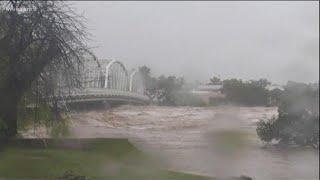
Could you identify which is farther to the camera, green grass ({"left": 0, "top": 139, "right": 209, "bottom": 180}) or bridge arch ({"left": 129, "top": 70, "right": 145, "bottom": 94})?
bridge arch ({"left": 129, "top": 70, "right": 145, "bottom": 94})

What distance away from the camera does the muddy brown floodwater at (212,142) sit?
10789 millimetres

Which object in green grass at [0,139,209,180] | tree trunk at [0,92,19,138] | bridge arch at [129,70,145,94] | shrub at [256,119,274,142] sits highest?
bridge arch at [129,70,145,94]

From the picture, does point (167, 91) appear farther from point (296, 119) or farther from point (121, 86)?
point (296, 119)

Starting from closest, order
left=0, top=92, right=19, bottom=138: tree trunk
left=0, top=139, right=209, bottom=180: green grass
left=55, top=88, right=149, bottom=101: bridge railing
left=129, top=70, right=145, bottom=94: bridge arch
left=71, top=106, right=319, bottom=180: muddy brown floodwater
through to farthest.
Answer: left=71, top=106, right=319, bottom=180: muddy brown floodwater
left=0, top=139, right=209, bottom=180: green grass
left=0, top=92, right=19, bottom=138: tree trunk
left=55, top=88, right=149, bottom=101: bridge railing
left=129, top=70, right=145, bottom=94: bridge arch

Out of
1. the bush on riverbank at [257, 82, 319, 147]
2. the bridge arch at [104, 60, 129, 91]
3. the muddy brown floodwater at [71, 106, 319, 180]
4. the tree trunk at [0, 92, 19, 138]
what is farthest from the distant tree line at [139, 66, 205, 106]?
the tree trunk at [0, 92, 19, 138]

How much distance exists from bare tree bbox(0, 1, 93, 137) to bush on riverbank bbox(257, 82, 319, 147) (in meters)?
5.86

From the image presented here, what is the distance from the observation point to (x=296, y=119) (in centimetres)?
2447

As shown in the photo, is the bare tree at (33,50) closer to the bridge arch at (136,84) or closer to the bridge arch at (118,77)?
the bridge arch at (118,77)

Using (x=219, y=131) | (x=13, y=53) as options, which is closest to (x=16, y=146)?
(x=13, y=53)

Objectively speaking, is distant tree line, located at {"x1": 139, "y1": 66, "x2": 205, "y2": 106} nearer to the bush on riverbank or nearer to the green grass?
the bush on riverbank

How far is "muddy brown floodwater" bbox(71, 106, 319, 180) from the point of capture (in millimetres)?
10789

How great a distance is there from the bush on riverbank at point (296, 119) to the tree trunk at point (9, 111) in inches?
283

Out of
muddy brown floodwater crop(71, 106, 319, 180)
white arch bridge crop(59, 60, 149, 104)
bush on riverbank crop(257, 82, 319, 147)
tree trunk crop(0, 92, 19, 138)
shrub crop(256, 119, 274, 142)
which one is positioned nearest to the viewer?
muddy brown floodwater crop(71, 106, 319, 180)

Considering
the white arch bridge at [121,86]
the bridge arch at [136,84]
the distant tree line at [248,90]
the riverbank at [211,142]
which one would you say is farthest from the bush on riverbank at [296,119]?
the bridge arch at [136,84]
